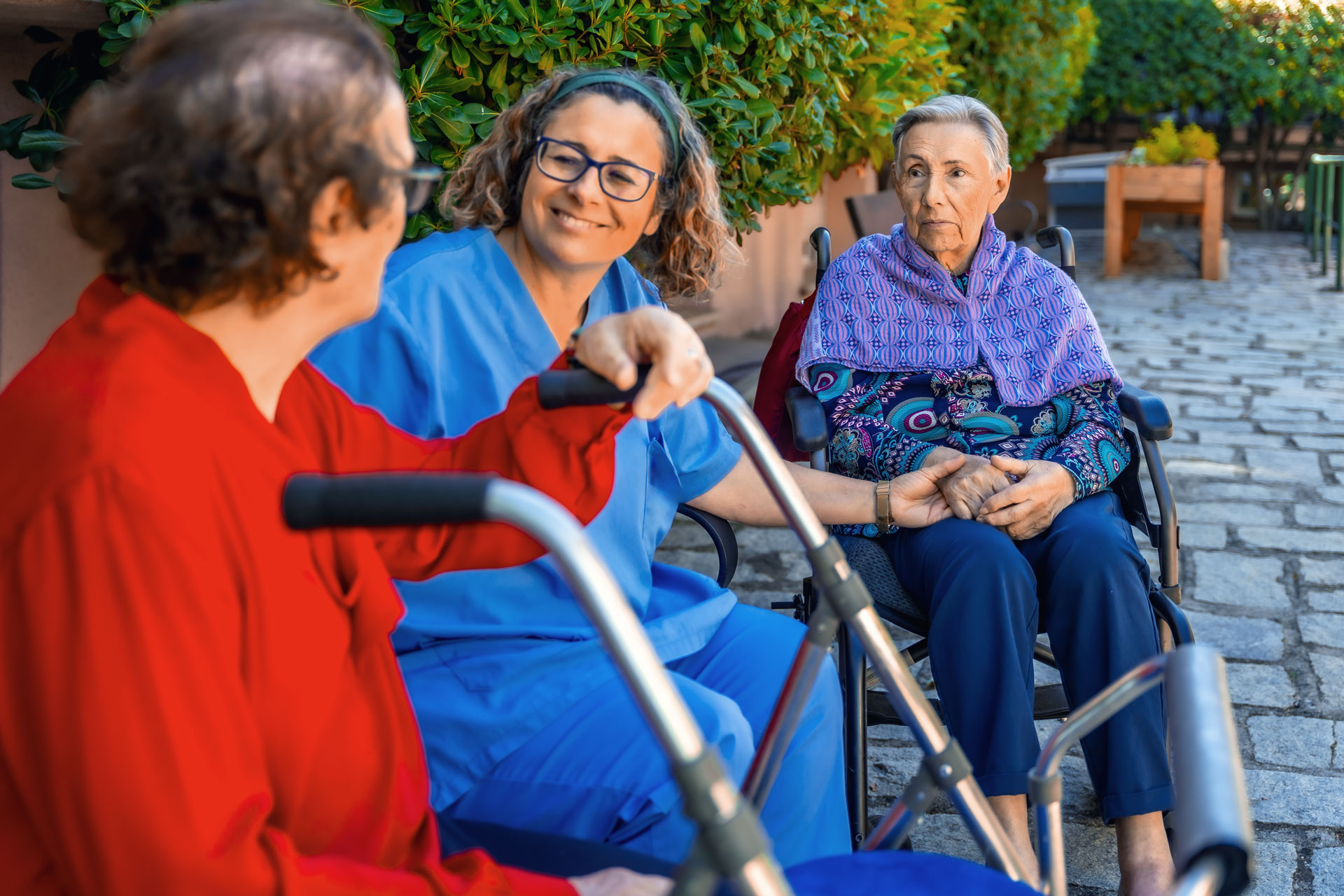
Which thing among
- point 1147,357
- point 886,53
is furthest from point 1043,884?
point 1147,357

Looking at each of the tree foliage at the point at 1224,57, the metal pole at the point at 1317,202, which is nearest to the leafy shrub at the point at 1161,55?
the tree foliage at the point at 1224,57

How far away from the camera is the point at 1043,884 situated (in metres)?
1.38

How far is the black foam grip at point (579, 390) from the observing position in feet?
4.48

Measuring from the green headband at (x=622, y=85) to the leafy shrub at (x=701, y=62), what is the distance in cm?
61

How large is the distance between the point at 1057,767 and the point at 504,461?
78 centimetres

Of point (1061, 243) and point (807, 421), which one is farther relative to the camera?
point (1061, 243)

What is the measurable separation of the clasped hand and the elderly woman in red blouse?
1.21 metres

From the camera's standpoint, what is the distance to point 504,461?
158 centimetres

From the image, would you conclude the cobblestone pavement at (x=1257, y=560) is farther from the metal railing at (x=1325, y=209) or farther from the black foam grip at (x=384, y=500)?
the black foam grip at (x=384, y=500)

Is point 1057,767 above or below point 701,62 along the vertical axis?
below

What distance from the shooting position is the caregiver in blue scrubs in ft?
5.55

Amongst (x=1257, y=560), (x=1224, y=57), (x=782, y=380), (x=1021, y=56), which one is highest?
(x=1224, y=57)

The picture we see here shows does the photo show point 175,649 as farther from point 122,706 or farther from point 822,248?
point 822,248

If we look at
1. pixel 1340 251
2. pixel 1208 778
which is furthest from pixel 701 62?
pixel 1340 251
